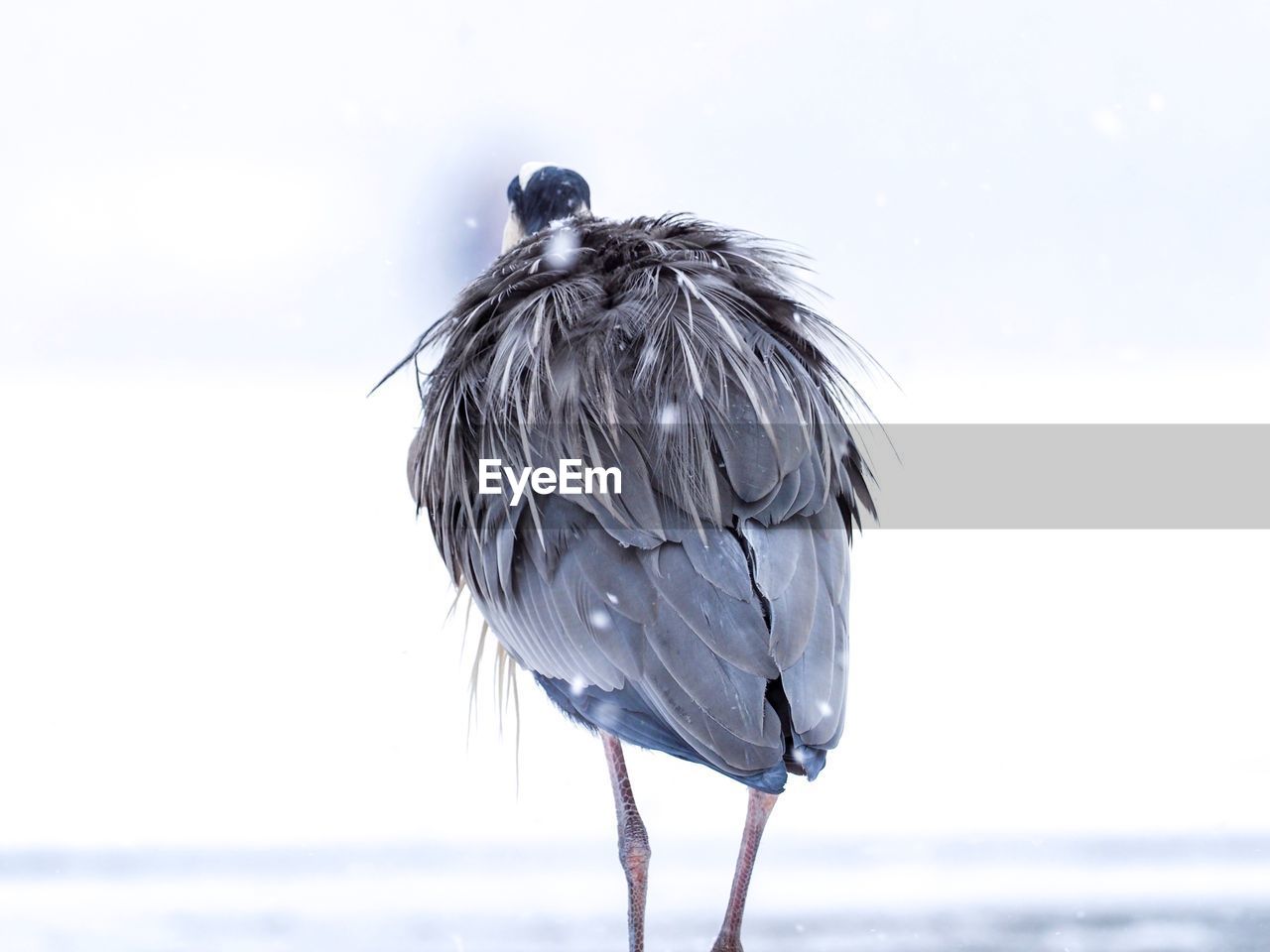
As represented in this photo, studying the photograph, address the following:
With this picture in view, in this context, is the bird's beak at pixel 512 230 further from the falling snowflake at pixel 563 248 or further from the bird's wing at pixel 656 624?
the bird's wing at pixel 656 624

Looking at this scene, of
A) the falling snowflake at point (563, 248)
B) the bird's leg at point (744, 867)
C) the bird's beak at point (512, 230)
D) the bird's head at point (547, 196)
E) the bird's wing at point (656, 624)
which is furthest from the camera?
the bird's beak at point (512, 230)

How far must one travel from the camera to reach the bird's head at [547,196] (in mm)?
2549

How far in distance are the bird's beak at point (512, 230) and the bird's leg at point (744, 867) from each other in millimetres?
1550

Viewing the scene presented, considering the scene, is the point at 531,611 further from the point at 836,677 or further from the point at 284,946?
the point at 284,946

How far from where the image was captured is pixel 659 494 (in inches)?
54.3

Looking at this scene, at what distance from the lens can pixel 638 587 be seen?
4.32 ft

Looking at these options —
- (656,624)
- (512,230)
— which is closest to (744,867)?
(656,624)

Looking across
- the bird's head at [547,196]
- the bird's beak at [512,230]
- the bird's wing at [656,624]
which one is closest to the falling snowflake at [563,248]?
the bird's wing at [656,624]

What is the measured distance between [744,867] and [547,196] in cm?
157

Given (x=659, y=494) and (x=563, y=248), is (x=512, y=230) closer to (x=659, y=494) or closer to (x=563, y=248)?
(x=563, y=248)

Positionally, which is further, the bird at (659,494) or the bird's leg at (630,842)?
the bird's leg at (630,842)

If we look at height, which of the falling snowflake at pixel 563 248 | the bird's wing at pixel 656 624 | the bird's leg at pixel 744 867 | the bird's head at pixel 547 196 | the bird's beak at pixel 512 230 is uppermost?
the bird's head at pixel 547 196

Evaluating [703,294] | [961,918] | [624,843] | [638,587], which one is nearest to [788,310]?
[703,294]

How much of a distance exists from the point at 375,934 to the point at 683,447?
1.01 meters
